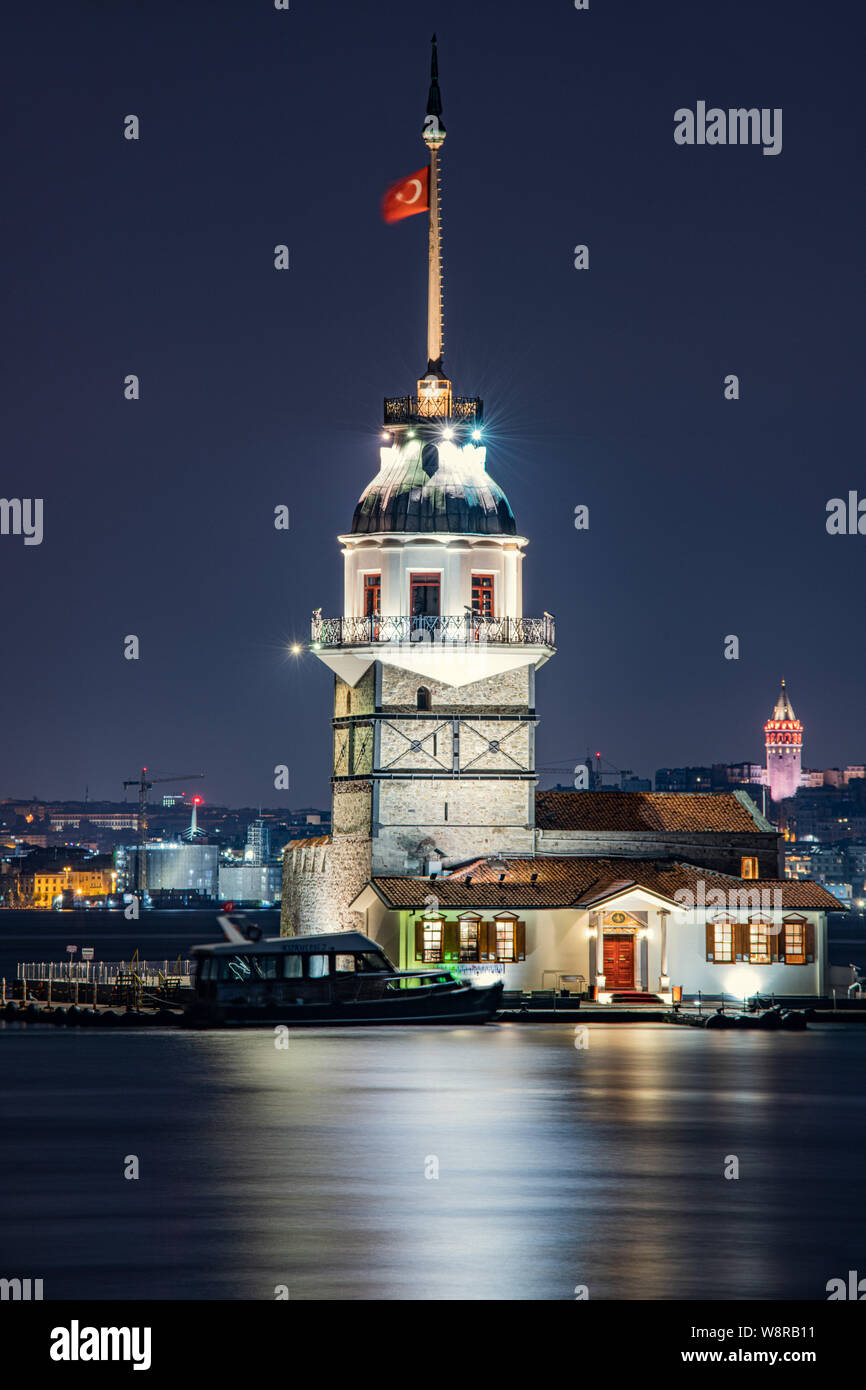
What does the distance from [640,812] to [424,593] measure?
10306 mm

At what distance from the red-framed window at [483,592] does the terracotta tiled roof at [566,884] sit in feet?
26.5

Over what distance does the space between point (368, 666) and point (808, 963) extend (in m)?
16.5

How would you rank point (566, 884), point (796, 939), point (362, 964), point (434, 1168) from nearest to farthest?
1. point (434, 1168)
2. point (362, 964)
3. point (796, 939)
4. point (566, 884)

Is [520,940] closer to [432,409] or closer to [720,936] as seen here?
[720,936]

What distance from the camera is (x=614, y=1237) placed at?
32.5 metres

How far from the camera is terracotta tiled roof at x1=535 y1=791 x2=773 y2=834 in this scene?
8062 cm

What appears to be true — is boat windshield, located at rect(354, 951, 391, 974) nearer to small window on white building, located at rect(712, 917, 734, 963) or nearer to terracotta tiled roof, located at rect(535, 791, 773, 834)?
terracotta tiled roof, located at rect(535, 791, 773, 834)

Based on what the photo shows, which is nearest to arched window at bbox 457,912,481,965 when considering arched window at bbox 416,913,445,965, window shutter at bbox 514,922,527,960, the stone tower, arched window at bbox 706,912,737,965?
arched window at bbox 416,913,445,965

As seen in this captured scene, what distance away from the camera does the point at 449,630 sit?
77562 mm

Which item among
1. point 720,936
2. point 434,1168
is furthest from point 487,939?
point 434,1168

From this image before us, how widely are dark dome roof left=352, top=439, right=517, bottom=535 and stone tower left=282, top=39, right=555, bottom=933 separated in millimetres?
45
